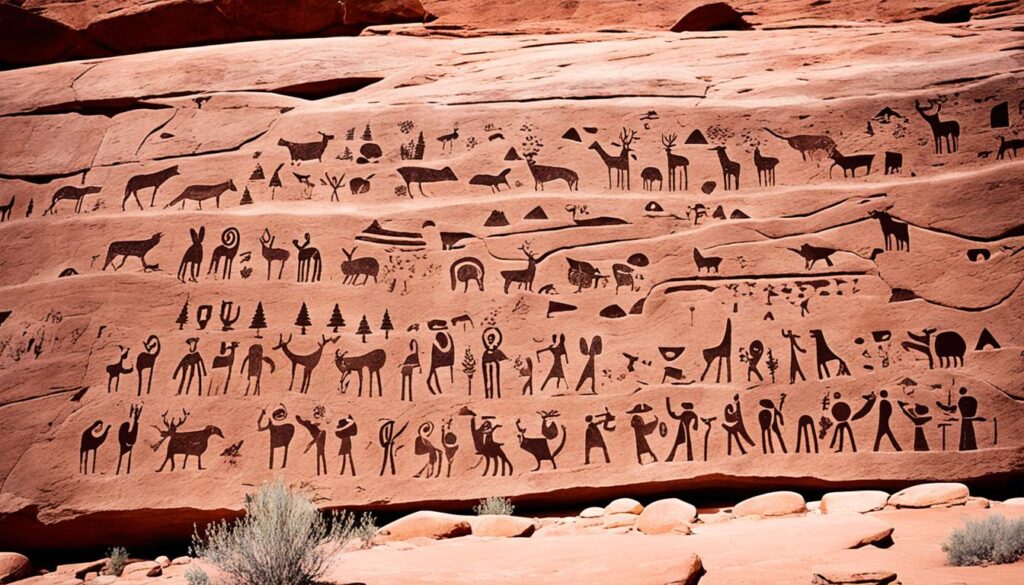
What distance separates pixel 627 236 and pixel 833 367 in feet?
6.89

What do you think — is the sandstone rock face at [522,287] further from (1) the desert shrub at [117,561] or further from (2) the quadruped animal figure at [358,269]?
(1) the desert shrub at [117,561]

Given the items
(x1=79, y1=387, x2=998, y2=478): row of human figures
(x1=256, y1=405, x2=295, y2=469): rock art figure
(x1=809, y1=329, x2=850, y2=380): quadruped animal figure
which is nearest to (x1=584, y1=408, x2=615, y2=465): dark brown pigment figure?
(x1=79, y1=387, x2=998, y2=478): row of human figures

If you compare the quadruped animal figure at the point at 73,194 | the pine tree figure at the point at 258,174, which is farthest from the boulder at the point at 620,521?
the quadruped animal figure at the point at 73,194

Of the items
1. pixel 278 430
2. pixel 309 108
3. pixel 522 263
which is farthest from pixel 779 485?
pixel 309 108

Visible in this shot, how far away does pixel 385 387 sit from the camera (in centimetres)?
746

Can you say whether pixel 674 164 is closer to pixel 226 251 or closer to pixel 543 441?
pixel 543 441

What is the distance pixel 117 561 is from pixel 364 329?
2.65 metres

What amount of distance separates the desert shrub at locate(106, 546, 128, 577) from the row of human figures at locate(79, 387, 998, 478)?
0.65 metres

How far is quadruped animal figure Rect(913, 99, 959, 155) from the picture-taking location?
26.5 feet

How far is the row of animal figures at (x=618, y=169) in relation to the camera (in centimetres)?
812

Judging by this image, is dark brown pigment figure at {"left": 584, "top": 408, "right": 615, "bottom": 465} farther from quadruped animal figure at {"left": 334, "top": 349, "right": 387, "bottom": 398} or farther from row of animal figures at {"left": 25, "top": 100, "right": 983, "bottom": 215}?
row of animal figures at {"left": 25, "top": 100, "right": 983, "bottom": 215}

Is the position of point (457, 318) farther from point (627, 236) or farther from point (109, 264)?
point (109, 264)

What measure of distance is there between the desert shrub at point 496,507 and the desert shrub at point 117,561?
2.77 metres

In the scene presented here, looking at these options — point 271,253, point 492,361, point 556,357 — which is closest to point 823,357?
point 556,357
